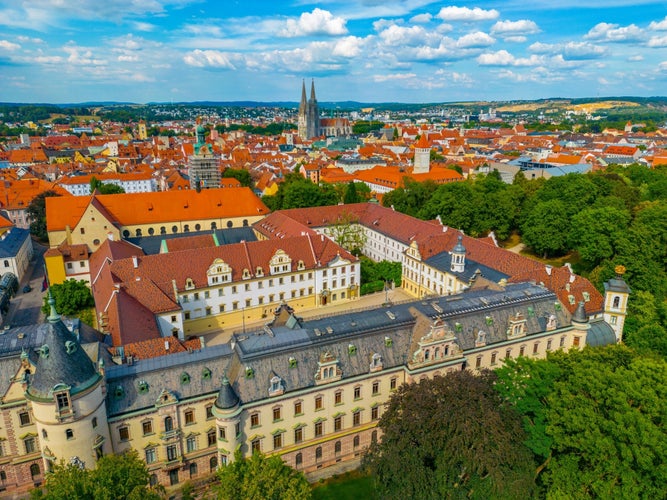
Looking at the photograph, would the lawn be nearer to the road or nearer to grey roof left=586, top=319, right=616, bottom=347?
grey roof left=586, top=319, right=616, bottom=347

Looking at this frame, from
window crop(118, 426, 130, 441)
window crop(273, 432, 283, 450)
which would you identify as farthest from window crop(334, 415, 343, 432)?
window crop(118, 426, 130, 441)

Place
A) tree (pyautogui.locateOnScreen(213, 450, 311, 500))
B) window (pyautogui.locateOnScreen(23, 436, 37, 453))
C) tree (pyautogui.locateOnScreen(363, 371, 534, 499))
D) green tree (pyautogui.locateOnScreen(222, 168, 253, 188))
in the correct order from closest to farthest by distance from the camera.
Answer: tree (pyautogui.locateOnScreen(213, 450, 311, 500)), tree (pyautogui.locateOnScreen(363, 371, 534, 499)), window (pyautogui.locateOnScreen(23, 436, 37, 453)), green tree (pyautogui.locateOnScreen(222, 168, 253, 188))

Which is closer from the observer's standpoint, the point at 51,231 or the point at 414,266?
the point at 414,266

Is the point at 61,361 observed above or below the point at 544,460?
above

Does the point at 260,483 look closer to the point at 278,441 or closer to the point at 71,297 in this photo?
the point at 278,441

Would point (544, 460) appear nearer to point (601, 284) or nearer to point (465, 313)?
point (465, 313)

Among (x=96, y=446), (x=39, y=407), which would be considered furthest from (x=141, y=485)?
(x=39, y=407)

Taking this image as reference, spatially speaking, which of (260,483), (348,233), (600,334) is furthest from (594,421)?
(348,233)
